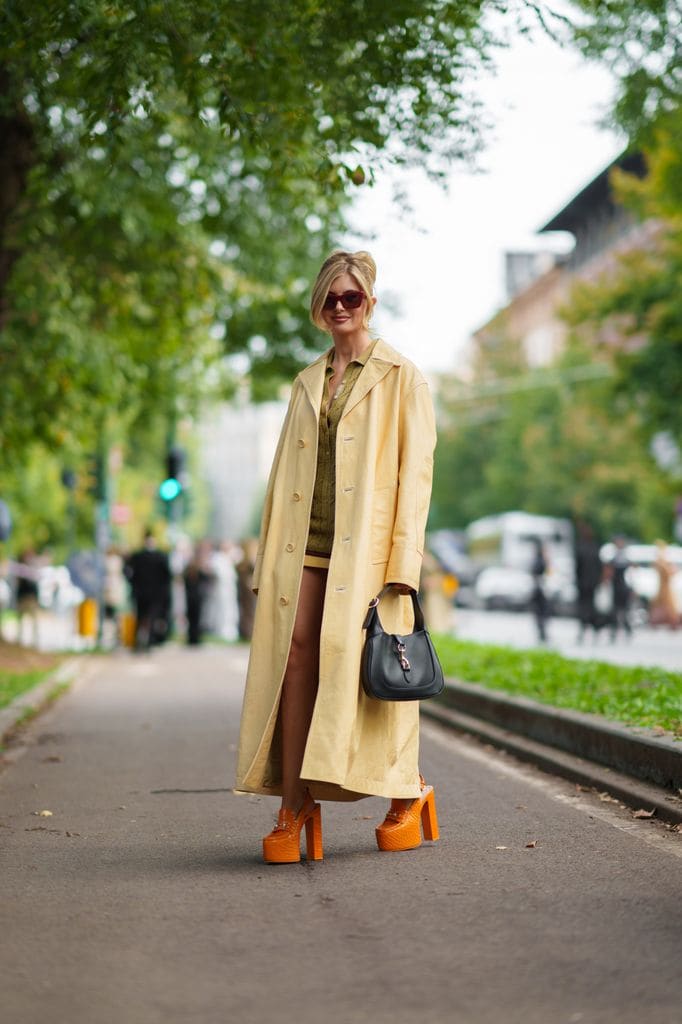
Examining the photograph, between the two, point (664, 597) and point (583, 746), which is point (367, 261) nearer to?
point (583, 746)

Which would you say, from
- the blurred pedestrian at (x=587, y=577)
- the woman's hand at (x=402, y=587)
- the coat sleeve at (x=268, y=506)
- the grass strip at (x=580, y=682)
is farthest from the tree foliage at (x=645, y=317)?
the woman's hand at (x=402, y=587)

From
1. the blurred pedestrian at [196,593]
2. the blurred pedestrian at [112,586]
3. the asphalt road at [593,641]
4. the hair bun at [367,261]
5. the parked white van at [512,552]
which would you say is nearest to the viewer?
the hair bun at [367,261]

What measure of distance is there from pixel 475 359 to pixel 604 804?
82198 mm

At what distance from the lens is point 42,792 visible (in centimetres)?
862

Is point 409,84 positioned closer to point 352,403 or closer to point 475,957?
point 352,403

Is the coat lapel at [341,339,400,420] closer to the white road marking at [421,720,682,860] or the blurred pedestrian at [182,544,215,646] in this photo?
the white road marking at [421,720,682,860]

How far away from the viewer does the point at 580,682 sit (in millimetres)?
12398

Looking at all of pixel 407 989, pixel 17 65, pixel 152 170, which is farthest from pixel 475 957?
pixel 152 170

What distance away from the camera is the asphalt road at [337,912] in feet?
13.2

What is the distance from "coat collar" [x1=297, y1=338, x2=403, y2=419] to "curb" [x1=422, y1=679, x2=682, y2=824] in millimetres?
2447

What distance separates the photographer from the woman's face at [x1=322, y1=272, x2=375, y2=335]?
6.13 meters

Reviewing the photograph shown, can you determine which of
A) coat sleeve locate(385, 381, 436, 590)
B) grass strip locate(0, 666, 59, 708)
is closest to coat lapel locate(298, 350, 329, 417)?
coat sleeve locate(385, 381, 436, 590)

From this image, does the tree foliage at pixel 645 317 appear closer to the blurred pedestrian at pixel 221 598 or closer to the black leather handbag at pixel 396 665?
the blurred pedestrian at pixel 221 598

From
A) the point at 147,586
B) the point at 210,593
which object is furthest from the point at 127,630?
the point at 210,593
